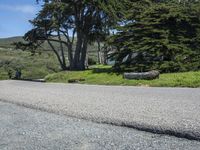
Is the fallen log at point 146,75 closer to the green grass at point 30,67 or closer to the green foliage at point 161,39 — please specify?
the green foliage at point 161,39

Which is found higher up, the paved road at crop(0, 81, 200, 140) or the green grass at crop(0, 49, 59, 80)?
the green grass at crop(0, 49, 59, 80)

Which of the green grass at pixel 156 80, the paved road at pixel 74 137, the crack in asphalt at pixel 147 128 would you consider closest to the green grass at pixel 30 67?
the green grass at pixel 156 80

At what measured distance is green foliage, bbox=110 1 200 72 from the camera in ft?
82.1

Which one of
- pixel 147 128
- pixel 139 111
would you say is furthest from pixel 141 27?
pixel 147 128

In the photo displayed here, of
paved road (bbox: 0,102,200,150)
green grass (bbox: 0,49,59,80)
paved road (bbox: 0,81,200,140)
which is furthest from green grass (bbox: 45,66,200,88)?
green grass (bbox: 0,49,59,80)

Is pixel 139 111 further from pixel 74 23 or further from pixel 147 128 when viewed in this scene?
pixel 74 23

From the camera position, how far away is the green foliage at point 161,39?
25.0 metres

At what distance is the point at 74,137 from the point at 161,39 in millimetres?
18348

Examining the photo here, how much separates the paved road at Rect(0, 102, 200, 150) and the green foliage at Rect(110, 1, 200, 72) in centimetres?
1497

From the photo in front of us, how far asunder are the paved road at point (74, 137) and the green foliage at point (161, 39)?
1497 cm

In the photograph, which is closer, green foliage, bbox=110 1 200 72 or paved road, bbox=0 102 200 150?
paved road, bbox=0 102 200 150

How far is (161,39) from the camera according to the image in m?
26.1

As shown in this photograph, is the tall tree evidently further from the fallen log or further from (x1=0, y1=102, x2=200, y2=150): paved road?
(x1=0, y1=102, x2=200, y2=150): paved road

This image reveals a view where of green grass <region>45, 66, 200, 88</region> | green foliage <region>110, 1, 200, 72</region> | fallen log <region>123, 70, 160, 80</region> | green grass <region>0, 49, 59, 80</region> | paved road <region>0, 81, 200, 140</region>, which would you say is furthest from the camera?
green grass <region>0, 49, 59, 80</region>
